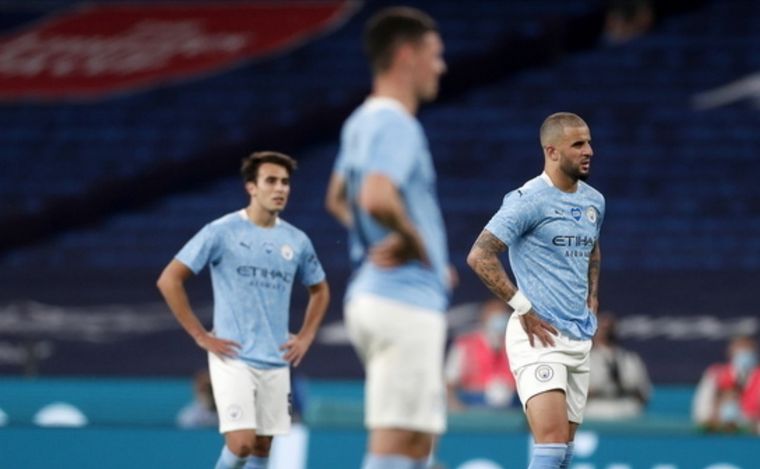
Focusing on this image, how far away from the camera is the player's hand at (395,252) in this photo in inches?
185

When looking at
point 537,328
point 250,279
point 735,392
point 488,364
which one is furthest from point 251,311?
point 735,392

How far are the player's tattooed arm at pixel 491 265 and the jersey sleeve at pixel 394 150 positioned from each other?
6.59 ft

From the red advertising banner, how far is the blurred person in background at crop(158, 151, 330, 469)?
587 inches

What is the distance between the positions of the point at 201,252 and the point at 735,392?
6.27 meters

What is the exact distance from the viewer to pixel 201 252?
7.53m

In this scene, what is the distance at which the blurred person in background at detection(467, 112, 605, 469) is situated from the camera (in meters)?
6.66

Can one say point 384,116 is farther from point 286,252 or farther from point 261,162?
point 286,252

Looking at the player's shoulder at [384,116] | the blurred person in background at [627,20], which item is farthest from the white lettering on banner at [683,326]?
the player's shoulder at [384,116]

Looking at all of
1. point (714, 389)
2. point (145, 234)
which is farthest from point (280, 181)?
point (145, 234)

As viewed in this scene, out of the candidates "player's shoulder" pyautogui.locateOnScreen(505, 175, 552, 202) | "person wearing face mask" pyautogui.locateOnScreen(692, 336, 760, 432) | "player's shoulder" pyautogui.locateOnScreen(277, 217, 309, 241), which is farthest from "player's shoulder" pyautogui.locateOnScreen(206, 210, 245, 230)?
"person wearing face mask" pyautogui.locateOnScreen(692, 336, 760, 432)

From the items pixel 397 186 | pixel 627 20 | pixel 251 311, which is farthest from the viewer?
pixel 627 20

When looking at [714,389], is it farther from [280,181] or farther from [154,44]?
[154,44]

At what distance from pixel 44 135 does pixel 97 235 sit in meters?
2.45

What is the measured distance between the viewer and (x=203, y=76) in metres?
22.1
